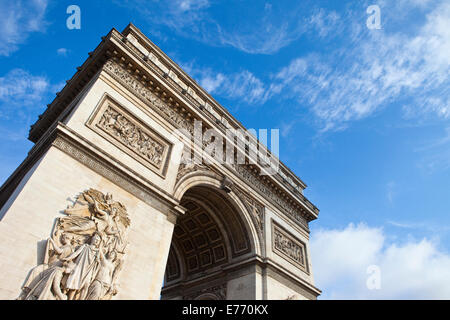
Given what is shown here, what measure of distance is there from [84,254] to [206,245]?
8.82 metres

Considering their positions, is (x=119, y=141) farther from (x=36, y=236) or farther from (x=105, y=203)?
(x=36, y=236)

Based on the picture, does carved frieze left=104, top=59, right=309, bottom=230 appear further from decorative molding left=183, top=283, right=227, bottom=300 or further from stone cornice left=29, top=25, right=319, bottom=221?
decorative molding left=183, top=283, right=227, bottom=300

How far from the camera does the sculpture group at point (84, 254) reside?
6.24 meters

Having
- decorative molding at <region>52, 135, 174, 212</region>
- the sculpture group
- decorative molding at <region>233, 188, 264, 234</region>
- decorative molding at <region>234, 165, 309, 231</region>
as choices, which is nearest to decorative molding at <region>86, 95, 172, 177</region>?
decorative molding at <region>52, 135, 174, 212</region>

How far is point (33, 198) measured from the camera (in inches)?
278

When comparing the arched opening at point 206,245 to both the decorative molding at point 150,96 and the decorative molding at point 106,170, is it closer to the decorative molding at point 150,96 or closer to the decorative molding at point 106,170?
the decorative molding at point 150,96

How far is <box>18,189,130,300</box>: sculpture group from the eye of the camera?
6.24m

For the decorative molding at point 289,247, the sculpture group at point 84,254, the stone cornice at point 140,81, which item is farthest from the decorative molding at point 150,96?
the decorative molding at point 289,247

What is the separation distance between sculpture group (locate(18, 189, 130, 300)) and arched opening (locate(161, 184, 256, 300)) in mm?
5180

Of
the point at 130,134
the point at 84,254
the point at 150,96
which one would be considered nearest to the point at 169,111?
the point at 150,96

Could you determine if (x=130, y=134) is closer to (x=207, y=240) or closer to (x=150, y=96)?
(x=150, y=96)

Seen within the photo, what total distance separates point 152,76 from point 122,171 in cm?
435

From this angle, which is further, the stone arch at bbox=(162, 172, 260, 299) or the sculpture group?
the stone arch at bbox=(162, 172, 260, 299)
